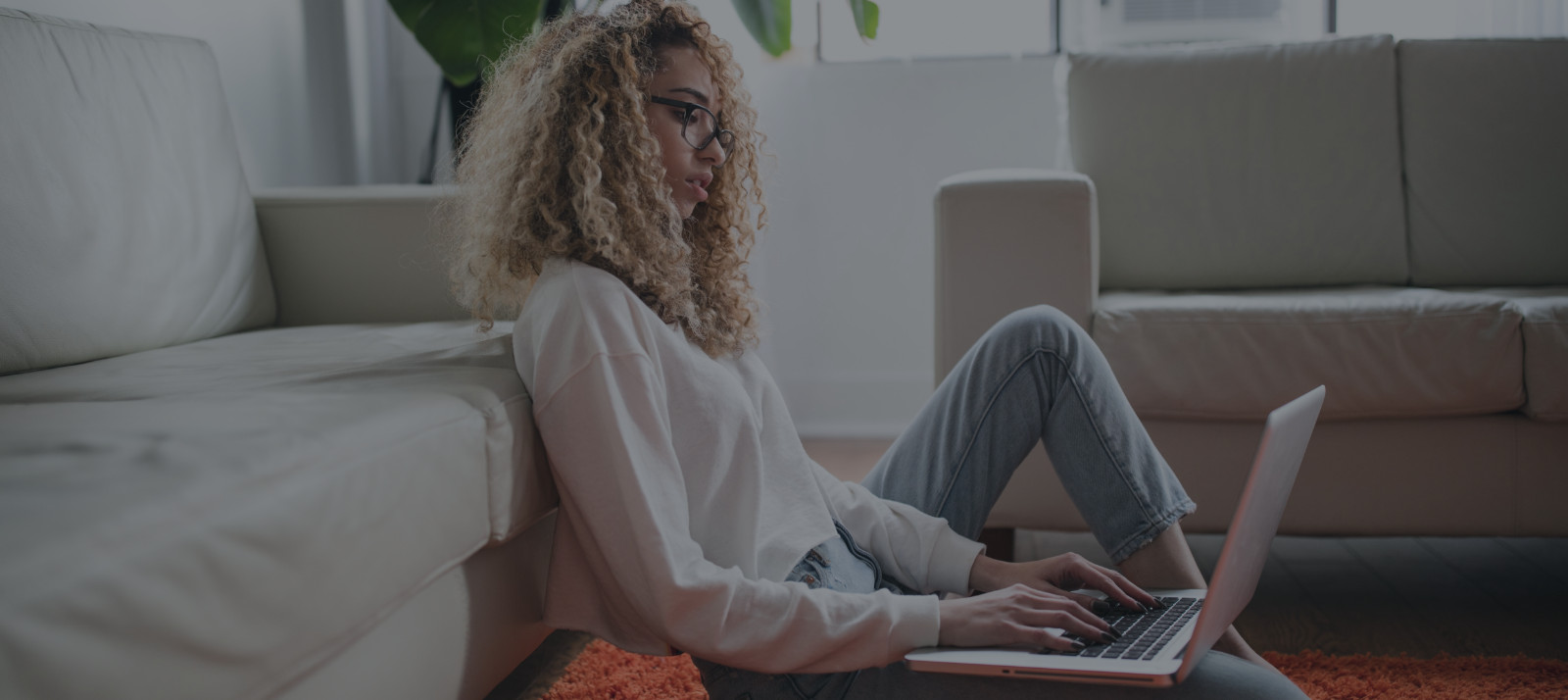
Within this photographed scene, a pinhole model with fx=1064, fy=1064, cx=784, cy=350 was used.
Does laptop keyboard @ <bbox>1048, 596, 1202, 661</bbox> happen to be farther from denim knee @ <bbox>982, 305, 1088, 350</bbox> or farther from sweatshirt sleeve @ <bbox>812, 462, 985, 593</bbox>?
denim knee @ <bbox>982, 305, 1088, 350</bbox>

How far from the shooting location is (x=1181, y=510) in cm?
102

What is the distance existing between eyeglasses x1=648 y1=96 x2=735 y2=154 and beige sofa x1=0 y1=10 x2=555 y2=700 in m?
0.27

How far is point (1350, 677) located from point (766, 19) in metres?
1.75

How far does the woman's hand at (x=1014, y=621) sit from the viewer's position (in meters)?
0.79

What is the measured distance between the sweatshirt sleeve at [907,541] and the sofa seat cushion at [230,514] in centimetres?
Answer: 29

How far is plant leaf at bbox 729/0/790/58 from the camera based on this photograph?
7.83ft

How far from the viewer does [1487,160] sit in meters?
1.99

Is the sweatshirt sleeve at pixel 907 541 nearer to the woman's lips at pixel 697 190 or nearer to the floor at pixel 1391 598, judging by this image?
the woman's lips at pixel 697 190

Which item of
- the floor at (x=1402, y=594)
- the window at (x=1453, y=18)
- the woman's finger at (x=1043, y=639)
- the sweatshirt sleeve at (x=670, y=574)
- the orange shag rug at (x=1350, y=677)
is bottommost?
the floor at (x=1402, y=594)

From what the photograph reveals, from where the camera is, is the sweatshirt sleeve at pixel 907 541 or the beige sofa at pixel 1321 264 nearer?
the sweatshirt sleeve at pixel 907 541

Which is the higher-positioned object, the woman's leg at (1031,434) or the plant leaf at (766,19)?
the plant leaf at (766,19)

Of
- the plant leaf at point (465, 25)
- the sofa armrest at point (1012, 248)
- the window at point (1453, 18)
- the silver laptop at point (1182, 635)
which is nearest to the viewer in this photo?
the silver laptop at point (1182, 635)

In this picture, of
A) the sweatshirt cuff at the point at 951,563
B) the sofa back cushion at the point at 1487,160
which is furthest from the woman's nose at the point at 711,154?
the sofa back cushion at the point at 1487,160

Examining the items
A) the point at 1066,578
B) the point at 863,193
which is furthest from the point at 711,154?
the point at 863,193
